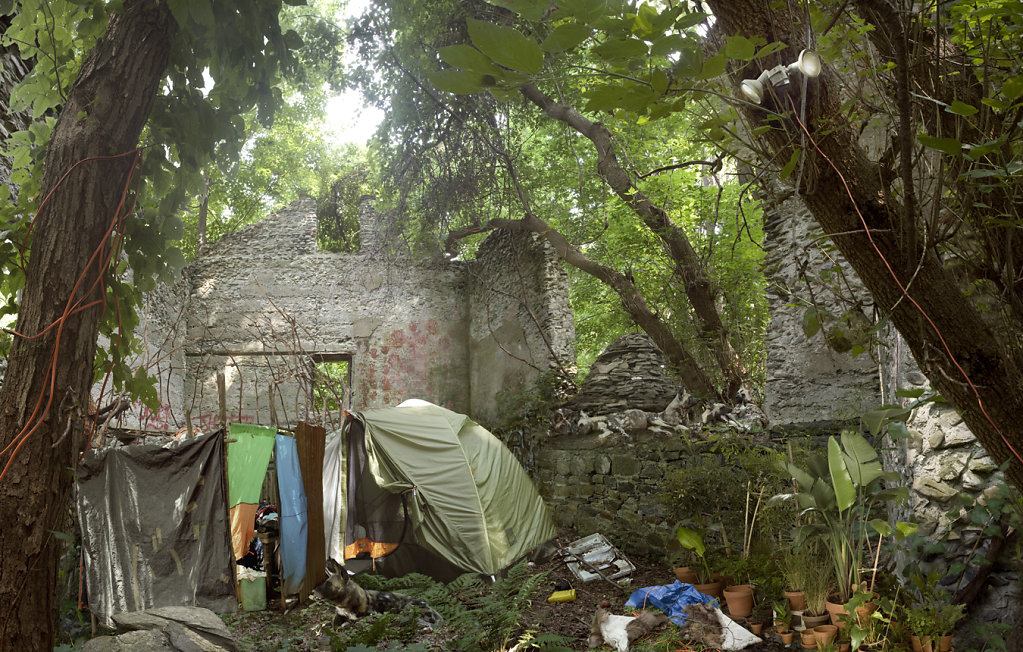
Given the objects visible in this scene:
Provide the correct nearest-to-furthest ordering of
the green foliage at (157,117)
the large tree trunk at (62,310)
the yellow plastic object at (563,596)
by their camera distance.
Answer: the large tree trunk at (62,310) < the green foliage at (157,117) < the yellow plastic object at (563,596)

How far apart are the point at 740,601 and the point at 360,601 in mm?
2471

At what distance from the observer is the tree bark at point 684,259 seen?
598cm

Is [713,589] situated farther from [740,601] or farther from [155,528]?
[155,528]

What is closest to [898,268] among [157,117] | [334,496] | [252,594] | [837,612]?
[157,117]

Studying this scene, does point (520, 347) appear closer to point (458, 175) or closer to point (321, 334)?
point (458, 175)

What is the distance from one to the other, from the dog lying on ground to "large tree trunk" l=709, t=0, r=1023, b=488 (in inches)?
151

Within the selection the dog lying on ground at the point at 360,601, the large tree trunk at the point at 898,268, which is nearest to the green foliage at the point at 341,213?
the dog lying on ground at the point at 360,601

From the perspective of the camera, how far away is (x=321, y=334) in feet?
29.6

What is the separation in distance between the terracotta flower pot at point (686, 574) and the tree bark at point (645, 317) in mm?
2158

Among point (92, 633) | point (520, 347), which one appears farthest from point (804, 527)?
point (520, 347)

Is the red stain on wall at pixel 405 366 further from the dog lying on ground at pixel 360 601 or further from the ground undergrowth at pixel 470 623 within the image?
the dog lying on ground at pixel 360 601

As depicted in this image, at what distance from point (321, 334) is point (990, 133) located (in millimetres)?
8692

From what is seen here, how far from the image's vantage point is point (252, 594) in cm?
453

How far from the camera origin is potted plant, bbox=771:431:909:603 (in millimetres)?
3109
